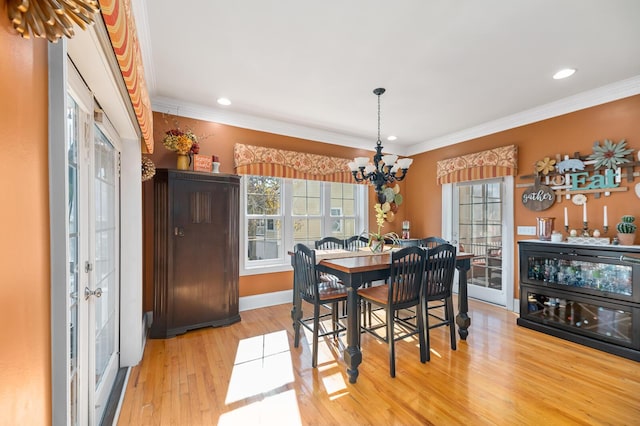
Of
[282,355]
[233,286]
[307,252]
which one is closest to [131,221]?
[233,286]

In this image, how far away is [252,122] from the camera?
392 centimetres

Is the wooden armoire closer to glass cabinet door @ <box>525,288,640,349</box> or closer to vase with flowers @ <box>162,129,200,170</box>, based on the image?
vase with flowers @ <box>162,129,200,170</box>

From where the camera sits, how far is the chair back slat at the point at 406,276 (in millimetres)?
2316

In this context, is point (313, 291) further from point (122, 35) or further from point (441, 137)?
point (441, 137)

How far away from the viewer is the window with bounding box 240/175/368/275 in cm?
399

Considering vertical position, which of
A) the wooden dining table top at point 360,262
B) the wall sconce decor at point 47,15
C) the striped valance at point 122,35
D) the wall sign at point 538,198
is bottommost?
the wooden dining table top at point 360,262

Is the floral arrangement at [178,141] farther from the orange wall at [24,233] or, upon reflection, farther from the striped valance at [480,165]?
the striped valance at [480,165]

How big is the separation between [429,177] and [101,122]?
15.5 feet

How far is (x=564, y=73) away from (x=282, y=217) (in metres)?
3.55

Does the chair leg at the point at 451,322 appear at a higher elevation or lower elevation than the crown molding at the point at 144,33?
lower

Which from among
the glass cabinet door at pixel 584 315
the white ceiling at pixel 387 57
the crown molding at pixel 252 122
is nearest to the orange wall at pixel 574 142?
the white ceiling at pixel 387 57

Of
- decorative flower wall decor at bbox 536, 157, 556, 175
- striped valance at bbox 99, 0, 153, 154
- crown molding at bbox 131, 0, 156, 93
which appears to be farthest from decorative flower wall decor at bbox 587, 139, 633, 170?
crown molding at bbox 131, 0, 156, 93

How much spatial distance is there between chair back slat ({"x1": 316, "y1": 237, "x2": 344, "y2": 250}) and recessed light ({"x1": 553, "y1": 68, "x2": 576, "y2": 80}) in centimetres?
282

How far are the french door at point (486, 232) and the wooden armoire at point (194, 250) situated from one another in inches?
139
